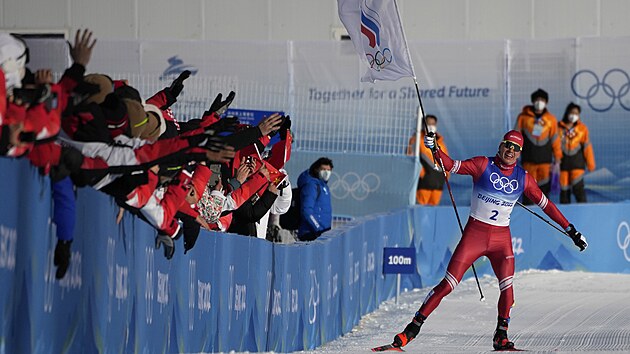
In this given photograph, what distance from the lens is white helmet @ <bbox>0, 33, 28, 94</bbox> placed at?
712 cm

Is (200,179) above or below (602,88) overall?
below

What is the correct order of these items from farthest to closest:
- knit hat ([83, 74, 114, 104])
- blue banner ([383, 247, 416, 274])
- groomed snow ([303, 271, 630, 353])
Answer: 1. blue banner ([383, 247, 416, 274])
2. groomed snow ([303, 271, 630, 353])
3. knit hat ([83, 74, 114, 104])

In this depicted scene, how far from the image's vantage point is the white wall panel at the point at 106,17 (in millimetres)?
24062

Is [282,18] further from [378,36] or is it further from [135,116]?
[135,116]

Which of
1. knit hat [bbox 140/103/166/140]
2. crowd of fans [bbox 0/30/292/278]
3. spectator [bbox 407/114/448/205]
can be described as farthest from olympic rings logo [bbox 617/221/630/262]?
knit hat [bbox 140/103/166/140]

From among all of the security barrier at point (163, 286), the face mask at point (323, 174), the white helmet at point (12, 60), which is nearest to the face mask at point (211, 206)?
the security barrier at point (163, 286)

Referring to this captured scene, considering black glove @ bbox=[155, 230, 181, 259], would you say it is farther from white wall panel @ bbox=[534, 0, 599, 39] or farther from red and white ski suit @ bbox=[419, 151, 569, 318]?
white wall panel @ bbox=[534, 0, 599, 39]

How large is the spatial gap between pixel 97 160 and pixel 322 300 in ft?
20.2

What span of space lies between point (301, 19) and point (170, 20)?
2146mm

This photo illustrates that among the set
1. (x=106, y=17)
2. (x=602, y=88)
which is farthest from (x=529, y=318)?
(x=106, y=17)

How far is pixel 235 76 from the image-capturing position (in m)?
20.0

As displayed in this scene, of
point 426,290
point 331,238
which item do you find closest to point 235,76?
point 426,290

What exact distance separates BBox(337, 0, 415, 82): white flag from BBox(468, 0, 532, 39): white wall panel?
886 cm

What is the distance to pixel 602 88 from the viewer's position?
21141 mm
